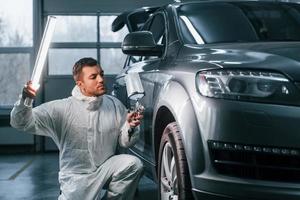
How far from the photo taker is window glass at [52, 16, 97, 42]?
27.1 ft

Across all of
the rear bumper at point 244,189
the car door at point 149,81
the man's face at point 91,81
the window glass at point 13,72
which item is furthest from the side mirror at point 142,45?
the window glass at point 13,72

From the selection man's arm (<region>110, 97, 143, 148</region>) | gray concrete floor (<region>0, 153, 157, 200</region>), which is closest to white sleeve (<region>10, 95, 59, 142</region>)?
man's arm (<region>110, 97, 143, 148</region>)

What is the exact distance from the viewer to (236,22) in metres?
3.54

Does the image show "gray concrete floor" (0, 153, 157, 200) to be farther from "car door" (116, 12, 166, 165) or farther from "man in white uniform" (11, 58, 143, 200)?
"man in white uniform" (11, 58, 143, 200)

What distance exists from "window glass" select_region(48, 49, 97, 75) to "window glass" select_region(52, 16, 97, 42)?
0.58ft

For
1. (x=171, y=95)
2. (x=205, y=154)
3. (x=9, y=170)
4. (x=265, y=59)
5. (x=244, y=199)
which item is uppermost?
(x=265, y=59)

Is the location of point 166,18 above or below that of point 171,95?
above

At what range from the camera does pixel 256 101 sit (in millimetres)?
2410

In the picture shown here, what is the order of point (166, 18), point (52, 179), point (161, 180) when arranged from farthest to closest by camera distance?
1. point (52, 179)
2. point (166, 18)
3. point (161, 180)

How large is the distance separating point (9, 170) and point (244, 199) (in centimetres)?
447

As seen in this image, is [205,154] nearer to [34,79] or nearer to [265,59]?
[265,59]

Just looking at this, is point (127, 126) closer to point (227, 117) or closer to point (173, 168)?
point (173, 168)

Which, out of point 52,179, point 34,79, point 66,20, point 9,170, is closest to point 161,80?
point 34,79

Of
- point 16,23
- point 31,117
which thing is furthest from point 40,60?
point 16,23
